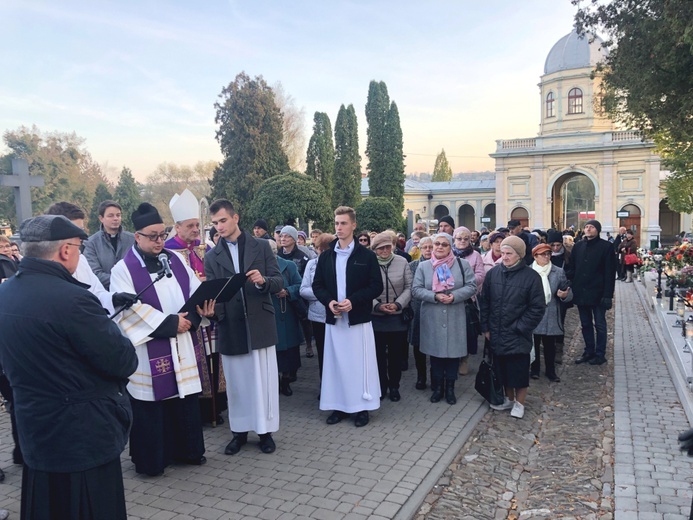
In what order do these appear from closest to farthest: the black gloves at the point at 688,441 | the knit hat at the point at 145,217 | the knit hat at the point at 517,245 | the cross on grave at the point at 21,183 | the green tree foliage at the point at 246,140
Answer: the black gloves at the point at 688,441
the knit hat at the point at 145,217
the knit hat at the point at 517,245
the cross on grave at the point at 21,183
the green tree foliage at the point at 246,140

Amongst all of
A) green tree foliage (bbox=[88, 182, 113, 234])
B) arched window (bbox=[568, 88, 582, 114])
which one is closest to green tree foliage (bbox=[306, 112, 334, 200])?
green tree foliage (bbox=[88, 182, 113, 234])

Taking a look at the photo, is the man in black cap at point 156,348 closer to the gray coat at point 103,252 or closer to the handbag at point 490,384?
the gray coat at point 103,252

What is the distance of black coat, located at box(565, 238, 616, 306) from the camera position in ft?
25.8

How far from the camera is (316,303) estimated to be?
6.92 metres

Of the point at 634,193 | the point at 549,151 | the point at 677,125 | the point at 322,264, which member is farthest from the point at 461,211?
the point at 322,264

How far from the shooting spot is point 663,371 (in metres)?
7.45

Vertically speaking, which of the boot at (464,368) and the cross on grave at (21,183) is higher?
the cross on grave at (21,183)

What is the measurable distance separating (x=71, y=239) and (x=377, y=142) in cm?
4383

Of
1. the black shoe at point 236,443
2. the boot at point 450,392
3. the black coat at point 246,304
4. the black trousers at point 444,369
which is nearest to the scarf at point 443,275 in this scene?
the black trousers at point 444,369

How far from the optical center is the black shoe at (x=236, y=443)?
4.93m

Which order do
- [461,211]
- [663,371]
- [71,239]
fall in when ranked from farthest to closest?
[461,211], [663,371], [71,239]

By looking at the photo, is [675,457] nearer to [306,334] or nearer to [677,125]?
[306,334]

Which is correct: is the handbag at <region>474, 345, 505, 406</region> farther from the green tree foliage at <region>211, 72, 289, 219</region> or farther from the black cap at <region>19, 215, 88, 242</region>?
the green tree foliage at <region>211, 72, 289, 219</region>

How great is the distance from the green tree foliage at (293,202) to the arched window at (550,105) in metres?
28.8
